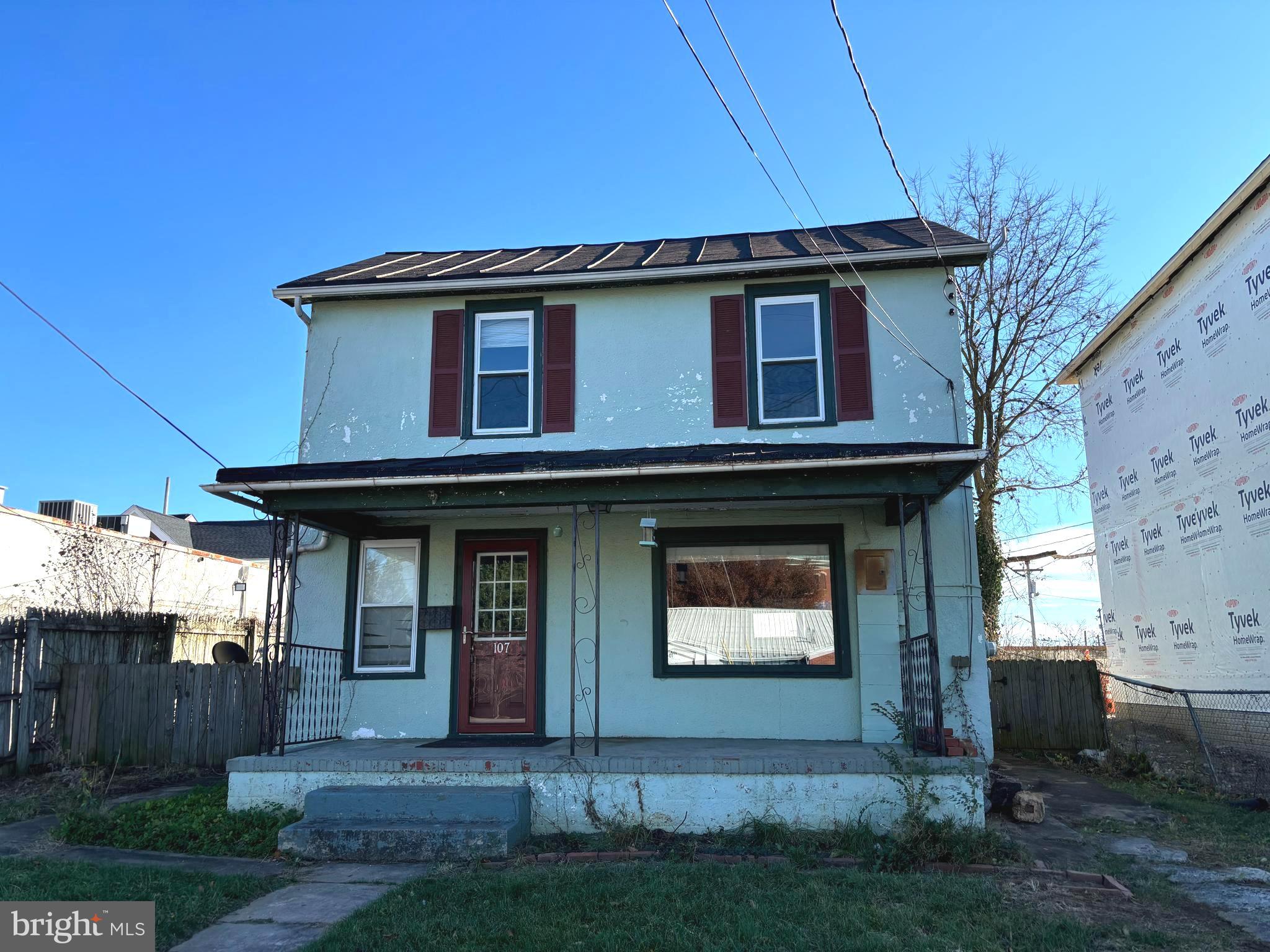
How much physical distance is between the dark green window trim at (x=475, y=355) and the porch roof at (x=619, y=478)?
4.26ft

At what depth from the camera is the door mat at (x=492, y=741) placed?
8562 mm

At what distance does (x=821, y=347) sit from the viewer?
9.56 m

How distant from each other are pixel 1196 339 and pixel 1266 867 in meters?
6.18

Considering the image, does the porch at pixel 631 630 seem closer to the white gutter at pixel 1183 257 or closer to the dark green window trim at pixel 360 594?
the dark green window trim at pixel 360 594

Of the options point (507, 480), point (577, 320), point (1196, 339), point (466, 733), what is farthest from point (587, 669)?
point (1196, 339)

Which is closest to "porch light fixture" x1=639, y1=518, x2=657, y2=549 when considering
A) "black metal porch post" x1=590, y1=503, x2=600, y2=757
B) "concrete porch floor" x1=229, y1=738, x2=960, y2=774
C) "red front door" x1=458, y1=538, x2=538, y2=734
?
"black metal porch post" x1=590, y1=503, x2=600, y2=757

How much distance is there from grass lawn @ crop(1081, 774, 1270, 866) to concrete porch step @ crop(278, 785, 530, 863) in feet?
16.0

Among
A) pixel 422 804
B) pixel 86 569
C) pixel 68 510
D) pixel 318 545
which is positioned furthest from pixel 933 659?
pixel 68 510

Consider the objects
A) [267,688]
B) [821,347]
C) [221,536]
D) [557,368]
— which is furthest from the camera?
[221,536]

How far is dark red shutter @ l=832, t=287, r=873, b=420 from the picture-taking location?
30.6 feet

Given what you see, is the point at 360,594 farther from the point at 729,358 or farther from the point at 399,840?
the point at 729,358

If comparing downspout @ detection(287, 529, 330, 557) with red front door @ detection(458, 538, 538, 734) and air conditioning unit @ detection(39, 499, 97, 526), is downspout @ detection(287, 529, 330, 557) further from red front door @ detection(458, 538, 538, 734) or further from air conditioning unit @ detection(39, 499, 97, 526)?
air conditioning unit @ detection(39, 499, 97, 526)

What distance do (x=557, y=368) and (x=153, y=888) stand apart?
599 cm

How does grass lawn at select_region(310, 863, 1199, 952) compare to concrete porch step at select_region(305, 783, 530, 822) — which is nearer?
grass lawn at select_region(310, 863, 1199, 952)
